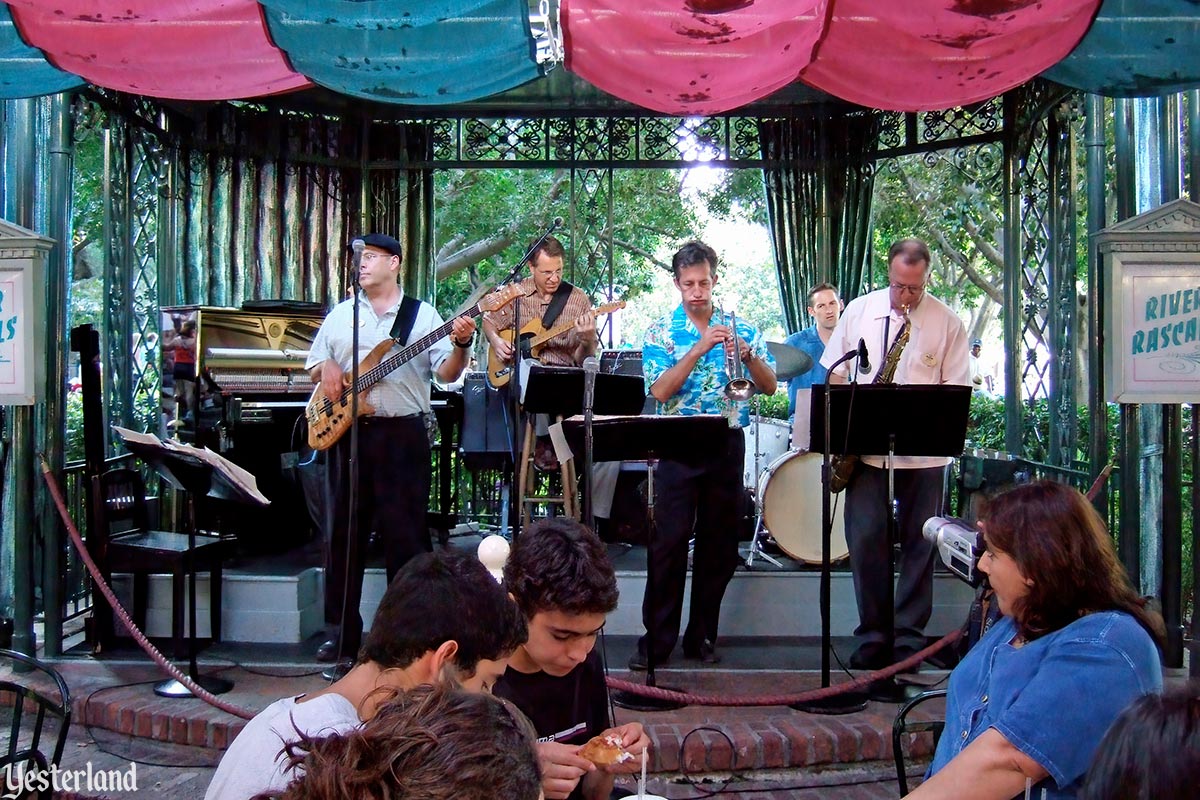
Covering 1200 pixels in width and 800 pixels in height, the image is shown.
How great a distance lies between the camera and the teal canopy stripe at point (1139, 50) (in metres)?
3.79

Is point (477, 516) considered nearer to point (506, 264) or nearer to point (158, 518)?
point (158, 518)

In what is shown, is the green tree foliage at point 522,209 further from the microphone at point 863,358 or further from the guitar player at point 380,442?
the microphone at point 863,358

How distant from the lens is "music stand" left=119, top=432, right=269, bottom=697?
4516mm

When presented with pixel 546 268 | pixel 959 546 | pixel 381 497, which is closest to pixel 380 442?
pixel 381 497

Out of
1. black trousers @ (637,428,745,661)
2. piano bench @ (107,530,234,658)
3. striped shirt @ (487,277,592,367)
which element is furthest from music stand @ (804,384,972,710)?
piano bench @ (107,530,234,658)

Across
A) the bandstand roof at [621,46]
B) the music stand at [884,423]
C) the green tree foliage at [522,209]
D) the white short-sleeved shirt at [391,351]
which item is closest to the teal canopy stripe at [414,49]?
the bandstand roof at [621,46]

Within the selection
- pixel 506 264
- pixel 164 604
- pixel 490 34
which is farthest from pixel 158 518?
pixel 506 264

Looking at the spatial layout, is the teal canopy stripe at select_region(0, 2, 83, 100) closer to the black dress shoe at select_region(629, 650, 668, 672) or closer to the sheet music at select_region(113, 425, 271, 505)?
the sheet music at select_region(113, 425, 271, 505)

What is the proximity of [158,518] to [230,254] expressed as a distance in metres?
2.53

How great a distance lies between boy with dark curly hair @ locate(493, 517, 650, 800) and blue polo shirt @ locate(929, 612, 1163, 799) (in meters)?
0.86

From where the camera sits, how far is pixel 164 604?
5562mm

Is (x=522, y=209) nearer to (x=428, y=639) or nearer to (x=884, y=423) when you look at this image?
(x=884, y=423)

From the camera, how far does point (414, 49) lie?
398 centimetres

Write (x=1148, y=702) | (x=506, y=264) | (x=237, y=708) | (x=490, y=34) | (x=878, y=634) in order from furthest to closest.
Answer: (x=506, y=264) < (x=878, y=634) < (x=237, y=708) < (x=490, y=34) < (x=1148, y=702)
